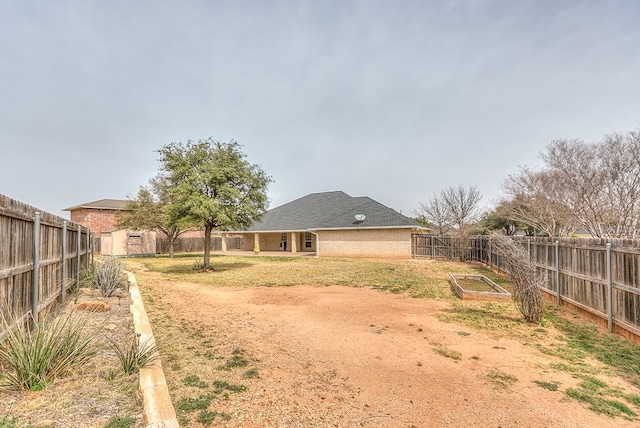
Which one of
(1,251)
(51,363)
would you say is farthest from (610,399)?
(1,251)

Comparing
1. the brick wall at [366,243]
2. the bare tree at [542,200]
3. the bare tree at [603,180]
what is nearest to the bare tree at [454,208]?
the bare tree at [542,200]

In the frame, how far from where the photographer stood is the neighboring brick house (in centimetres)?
3597

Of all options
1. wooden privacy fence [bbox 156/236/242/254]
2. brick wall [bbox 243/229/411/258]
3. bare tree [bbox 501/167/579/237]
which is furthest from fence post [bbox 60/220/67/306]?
wooden privacy fence [bbox 156/236/242/254]

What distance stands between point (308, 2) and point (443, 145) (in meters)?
13.6

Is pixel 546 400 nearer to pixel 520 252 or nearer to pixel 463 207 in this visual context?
pixel 520 252

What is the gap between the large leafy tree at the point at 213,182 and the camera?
15.6 meters

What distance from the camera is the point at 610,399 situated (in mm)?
3633

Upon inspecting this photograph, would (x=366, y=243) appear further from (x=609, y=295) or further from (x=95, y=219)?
(x=95, y=219)

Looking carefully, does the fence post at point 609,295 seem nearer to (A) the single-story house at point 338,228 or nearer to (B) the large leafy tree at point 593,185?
(A) the single-story house at point 338,228

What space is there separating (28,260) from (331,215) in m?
25.0

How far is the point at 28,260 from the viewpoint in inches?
180

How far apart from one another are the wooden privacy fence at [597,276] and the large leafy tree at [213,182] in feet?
41.4

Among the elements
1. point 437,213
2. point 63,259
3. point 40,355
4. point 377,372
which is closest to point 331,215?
point 437,213

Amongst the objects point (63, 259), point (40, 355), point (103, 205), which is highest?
point (103, 205)
